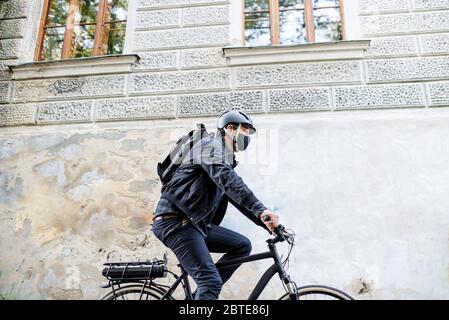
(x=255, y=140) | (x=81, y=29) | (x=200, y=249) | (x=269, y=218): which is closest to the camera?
(x=269, y=218)

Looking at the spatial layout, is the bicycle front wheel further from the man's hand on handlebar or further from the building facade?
the building facade

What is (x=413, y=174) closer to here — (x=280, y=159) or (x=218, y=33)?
(x=280, y=159)

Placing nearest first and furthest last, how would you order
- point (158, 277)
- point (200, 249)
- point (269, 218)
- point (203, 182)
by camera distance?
point (269, 218), point (200, 249), point (203, 182), point (158, 277)

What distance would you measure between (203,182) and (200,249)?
43 cm

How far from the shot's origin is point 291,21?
4.75 meters

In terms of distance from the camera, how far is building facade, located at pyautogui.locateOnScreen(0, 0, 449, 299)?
377 cm

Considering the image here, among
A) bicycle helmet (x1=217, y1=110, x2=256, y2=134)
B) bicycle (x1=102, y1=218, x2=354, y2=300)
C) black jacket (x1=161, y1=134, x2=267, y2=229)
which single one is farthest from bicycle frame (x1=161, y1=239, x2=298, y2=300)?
bicycle helmet (x1=217, y1=110, x2=256, y2=134)

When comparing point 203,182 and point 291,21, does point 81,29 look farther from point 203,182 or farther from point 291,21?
point 203,182

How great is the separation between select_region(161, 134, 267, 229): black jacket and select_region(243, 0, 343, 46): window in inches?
98.7

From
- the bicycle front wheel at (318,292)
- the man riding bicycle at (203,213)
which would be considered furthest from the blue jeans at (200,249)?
the bicycle front wheel at (318,292)

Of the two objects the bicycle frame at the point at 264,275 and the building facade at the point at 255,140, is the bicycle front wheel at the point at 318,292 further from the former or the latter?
the building facade at the point at 255,140

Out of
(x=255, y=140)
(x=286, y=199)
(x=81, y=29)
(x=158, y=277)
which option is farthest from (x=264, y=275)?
(x=81, y=29)
